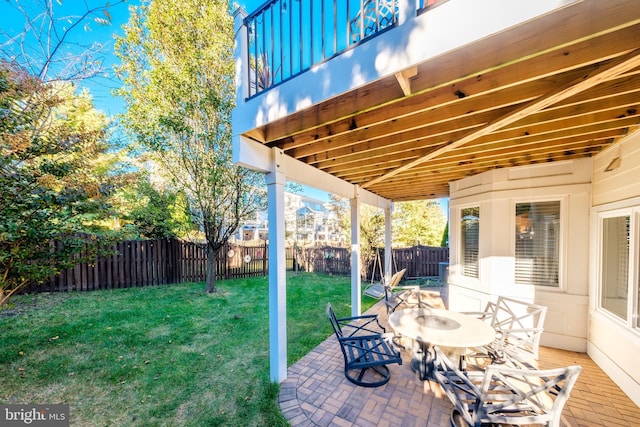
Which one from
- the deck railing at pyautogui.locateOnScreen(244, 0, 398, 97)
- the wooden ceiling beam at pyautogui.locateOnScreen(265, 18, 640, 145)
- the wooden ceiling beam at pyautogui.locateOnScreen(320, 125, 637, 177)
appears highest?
the deck railing at pyautogui.locateOnScreen(244, 0, 398, 97)

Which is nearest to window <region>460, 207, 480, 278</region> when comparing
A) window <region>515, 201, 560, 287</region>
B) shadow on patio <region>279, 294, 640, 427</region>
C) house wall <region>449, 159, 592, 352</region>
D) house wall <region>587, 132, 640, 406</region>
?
house wall <region>449, 159, 592, 352</region>

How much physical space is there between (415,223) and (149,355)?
31.5 feet

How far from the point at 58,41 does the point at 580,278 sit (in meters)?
8.02

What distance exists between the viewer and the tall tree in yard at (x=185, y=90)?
5965 millimetres

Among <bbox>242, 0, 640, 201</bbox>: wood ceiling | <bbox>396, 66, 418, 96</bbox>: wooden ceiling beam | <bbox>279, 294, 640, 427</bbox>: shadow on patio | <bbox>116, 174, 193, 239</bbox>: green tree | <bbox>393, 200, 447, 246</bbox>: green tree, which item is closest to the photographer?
<bbox>242, 0, 640, 201</bbox>: wood ceiling

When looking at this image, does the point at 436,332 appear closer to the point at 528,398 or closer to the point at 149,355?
the point at 528,398

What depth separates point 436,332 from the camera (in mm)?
2807

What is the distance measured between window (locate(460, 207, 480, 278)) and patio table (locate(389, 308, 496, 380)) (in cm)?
195

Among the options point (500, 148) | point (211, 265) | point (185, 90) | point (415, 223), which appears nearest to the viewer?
point (500, 148)

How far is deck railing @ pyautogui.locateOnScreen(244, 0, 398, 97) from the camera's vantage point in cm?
205

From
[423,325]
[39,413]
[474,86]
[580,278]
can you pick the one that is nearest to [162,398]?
[39,413]

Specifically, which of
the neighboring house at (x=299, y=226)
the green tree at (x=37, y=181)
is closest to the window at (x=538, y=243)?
the green tree at (x=37, y=181)

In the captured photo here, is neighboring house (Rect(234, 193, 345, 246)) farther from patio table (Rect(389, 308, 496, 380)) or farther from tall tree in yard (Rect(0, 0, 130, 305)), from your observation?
patio table (Rect(389, 308, 496, 380))

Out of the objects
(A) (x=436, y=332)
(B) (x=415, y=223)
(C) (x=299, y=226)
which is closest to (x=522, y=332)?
(A) (x=436, y=332)
